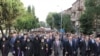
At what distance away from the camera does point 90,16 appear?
5550cm

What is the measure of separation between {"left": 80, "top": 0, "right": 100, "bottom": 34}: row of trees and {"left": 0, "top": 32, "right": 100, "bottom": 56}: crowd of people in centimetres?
3093

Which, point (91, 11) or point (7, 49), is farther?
Answer: point (91, 11)

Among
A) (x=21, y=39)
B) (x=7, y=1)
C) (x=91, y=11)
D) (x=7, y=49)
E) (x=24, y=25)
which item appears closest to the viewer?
(x=7, y=49)

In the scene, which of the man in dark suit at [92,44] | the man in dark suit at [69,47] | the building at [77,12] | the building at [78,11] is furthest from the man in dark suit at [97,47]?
the building at [78,11]

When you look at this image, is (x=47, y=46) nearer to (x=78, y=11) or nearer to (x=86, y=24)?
(x=86, y=24)

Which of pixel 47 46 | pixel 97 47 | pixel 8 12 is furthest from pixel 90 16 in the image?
pixel 47 46

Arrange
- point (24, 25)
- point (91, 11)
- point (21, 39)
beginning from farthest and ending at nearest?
point (24, 25) → point (91, 11) → point (21, 39)

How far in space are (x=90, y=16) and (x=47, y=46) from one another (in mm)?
34156

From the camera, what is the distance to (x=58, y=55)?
21797 mm

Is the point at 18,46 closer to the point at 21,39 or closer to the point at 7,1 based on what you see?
the point at 21,39

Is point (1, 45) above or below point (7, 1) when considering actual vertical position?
below

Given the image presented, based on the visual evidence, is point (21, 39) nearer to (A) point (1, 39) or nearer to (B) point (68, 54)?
(A) point (1, 39)

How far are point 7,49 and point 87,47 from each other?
5636mm

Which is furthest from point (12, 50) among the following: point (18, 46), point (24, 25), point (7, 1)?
point (24, 25)
